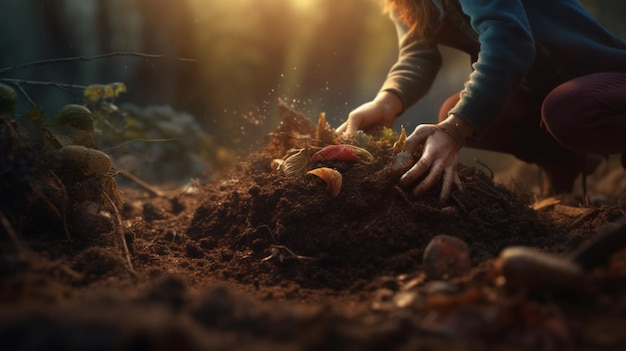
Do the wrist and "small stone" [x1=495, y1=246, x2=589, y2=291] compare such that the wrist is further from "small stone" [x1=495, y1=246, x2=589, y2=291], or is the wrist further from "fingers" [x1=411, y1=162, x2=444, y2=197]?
"small stone" [x1=495, y1=246, x2=589, y2=291]

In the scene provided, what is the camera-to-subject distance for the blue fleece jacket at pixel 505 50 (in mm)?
2168

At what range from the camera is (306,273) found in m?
1.87

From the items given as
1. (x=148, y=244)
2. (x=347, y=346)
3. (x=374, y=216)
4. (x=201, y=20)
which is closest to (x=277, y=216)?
(x=374, y=216)

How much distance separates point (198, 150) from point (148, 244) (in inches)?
141

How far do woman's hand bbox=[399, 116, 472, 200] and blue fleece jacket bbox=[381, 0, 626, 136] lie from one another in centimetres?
9

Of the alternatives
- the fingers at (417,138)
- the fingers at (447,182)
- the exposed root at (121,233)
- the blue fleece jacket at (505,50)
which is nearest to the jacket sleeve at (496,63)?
the blue fleece jacket at (505,50)

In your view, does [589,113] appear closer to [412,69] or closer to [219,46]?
[412,69]

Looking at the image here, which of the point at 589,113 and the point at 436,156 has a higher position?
the point at 436,156

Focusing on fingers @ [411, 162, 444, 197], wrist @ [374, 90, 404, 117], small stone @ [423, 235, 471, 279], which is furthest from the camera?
wrist @ [374, 90, 404, 117]

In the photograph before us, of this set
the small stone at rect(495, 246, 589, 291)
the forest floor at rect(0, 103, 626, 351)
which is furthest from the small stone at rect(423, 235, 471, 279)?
the small stone at rect(495, 246, 589, 291)

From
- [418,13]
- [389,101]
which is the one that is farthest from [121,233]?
[418,13]

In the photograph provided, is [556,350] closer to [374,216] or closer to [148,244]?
[374,216]

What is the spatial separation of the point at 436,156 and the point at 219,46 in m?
5.22

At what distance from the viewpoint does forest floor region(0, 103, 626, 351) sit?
103cm
